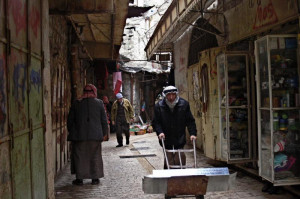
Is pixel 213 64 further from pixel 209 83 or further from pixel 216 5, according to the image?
pixel 216 5

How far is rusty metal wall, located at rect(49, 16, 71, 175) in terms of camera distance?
23.0 feet

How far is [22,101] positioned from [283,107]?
3.99m

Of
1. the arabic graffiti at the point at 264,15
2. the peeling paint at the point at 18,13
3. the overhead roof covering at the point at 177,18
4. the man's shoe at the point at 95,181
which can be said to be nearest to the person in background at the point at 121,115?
the overhead roof covering at the point at 177,18

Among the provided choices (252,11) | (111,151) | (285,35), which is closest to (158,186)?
(285,35)

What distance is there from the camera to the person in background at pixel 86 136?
22.0 ft

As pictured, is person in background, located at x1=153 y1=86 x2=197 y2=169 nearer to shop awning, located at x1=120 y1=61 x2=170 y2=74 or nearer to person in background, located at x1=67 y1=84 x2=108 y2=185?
person in background, located at x1=67 y1=84 x2=108 y2=185

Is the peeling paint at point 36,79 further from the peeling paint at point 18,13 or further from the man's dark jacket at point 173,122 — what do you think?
the man's dark jacket at point 173,122

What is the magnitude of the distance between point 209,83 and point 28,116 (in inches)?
204

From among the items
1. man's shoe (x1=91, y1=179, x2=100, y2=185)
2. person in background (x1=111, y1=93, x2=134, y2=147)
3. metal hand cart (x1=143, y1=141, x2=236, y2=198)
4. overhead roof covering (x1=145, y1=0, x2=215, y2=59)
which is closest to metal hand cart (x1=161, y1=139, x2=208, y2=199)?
metal hand cart (x1=143, y1=141, x2=236, y2=198)

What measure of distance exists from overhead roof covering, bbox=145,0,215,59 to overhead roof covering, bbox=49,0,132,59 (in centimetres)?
140

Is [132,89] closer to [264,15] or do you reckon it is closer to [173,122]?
[264,15]

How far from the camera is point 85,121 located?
6.73 m

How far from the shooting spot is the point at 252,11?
6789mm

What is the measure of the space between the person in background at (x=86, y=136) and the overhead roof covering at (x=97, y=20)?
1652mm
